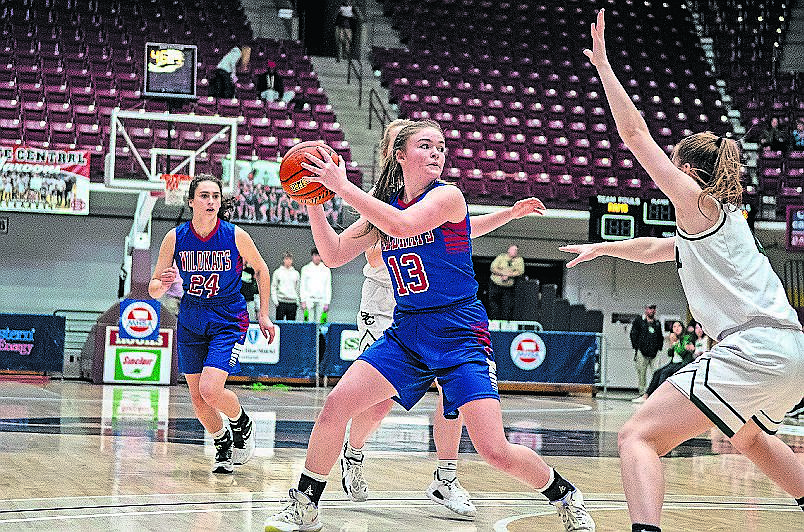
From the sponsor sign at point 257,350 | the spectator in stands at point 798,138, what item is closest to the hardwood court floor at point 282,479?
the sponsor sign at point 257,350

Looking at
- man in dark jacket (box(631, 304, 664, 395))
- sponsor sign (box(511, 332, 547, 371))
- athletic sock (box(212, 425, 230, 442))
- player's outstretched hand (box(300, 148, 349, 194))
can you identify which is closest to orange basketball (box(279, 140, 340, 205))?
player's outstretched hand (box(300, 148, 349, 194))

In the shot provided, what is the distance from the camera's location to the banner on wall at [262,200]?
1802 cm

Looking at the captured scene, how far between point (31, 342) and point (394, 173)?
13.7m

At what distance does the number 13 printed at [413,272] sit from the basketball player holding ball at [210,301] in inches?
88.0

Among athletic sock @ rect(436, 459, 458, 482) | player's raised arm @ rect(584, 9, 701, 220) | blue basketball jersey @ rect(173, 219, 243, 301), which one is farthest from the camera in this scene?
blue basketball jersey @ rect(173, 219, 243, 301)

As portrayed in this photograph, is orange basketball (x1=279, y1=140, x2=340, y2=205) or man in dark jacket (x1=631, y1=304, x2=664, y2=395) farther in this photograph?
man in dark jacket (x1=631, y1=304, x2=664, y2=395)

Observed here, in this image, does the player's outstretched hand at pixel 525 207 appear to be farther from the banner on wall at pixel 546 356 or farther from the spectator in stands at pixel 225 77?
the spectator in stands at pixel 225 77

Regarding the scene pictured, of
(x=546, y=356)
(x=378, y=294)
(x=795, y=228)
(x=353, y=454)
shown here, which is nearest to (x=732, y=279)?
(x=353, y=454)

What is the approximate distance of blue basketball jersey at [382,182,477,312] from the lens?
16.3ft

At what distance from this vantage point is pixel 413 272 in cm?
497

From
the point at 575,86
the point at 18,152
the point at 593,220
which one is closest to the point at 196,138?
the point at 18,152

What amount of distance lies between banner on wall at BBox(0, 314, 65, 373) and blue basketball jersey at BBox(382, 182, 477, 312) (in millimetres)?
13530

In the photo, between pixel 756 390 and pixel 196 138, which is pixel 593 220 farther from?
pixel 756 390

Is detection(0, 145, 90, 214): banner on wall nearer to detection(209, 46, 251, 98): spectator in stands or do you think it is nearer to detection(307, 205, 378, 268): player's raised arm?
detection(209, 46, 251, 98): spectator in stands
